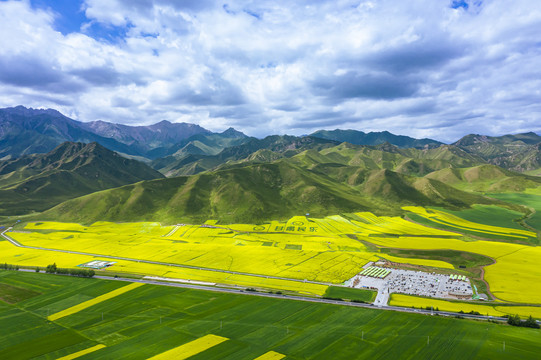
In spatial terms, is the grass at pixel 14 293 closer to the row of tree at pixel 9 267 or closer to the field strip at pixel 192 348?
the row of tree at pixel 9 267

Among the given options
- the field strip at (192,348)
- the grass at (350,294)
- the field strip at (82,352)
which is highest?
the grass at (350,294)

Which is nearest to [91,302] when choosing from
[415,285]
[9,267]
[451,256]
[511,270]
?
[9,267]

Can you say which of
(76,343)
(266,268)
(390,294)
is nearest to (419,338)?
(390,294)

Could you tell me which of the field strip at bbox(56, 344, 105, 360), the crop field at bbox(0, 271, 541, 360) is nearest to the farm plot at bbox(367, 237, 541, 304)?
the crop field at bbox(0, 271, 541, 360)

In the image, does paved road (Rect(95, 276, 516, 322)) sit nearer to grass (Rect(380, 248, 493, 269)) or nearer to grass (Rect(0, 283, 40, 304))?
grass (Rect(0, 283, 40, 304))

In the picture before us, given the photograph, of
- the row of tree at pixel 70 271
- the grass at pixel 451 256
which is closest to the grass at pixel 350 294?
the grass at pixel 451 256

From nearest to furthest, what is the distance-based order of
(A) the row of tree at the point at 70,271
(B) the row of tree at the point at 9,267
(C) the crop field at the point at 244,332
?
1. (C) the crop field at the point at 244,332
2. (A) the row of tree at the point at 70,271
3. (B) the row of tree at the point at 9,267

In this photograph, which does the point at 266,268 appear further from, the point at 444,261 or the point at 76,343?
the point at 444,261
